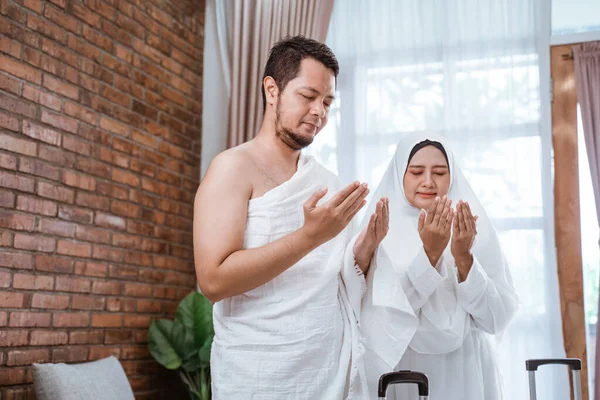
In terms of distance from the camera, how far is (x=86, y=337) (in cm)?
338

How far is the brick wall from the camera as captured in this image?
2.97m

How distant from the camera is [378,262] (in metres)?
1.92

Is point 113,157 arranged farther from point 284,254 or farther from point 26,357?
point 284,254

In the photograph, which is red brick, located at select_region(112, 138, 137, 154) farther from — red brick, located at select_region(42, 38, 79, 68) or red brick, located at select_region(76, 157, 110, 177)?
red brick, located at select_region(42, 38, 79, 68)

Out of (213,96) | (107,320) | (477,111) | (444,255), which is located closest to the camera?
(444,255)

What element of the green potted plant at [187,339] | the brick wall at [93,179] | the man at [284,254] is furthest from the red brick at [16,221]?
the man at [284,254]

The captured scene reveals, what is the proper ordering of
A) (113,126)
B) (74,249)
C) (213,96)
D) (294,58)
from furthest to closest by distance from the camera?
(213,96)
(113,126)
(74,249)
(294,58)

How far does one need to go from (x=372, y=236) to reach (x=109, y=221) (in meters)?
2.08

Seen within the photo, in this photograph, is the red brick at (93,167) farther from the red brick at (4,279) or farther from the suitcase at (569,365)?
the suitcase at (569,365)

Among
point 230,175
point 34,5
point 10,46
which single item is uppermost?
point 34,5

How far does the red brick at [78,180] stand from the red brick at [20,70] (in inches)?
17.4

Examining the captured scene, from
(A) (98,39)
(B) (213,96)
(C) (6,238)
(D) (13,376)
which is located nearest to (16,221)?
(C) (6,238)

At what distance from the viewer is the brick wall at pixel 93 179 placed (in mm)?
2969

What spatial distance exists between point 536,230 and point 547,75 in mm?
947
